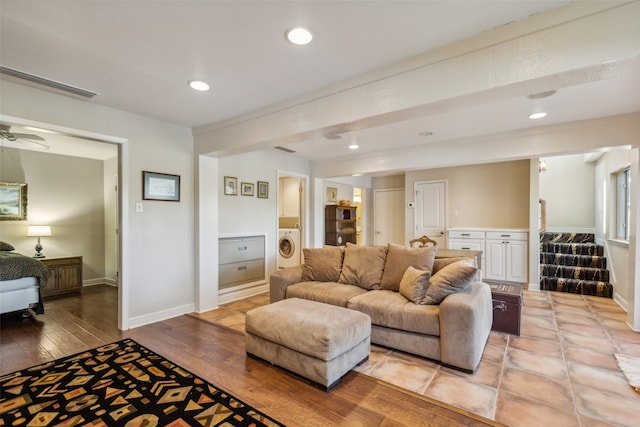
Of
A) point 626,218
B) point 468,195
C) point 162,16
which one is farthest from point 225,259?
point 626,218

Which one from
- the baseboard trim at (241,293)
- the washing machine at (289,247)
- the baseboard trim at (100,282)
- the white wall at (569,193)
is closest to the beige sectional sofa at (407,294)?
the baseboard trim at (241,293)

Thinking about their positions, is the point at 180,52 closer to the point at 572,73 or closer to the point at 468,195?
the point at 572,73

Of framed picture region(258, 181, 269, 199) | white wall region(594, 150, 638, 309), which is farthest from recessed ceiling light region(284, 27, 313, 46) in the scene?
white wall region(594, 150, 638, 309)

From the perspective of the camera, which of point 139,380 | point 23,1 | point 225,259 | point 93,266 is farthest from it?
point 93,266

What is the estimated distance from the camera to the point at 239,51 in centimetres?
203

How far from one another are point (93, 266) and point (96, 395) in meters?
4.48

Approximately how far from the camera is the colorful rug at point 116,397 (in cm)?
174

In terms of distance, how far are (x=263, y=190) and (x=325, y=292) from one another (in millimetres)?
2339

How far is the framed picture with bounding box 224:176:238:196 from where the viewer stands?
429cm

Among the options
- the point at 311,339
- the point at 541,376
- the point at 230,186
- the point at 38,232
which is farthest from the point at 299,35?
→ the point at 38,232

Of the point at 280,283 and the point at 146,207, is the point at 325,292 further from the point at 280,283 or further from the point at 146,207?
the point at 146,207

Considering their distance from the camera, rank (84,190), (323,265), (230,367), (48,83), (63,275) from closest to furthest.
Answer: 1. (230,367)
2. (48,83)
3. (323,265)
4. (63,275)
5. (84,190)

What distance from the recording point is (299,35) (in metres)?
1.85

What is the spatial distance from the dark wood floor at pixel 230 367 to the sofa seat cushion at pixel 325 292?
0.73m
